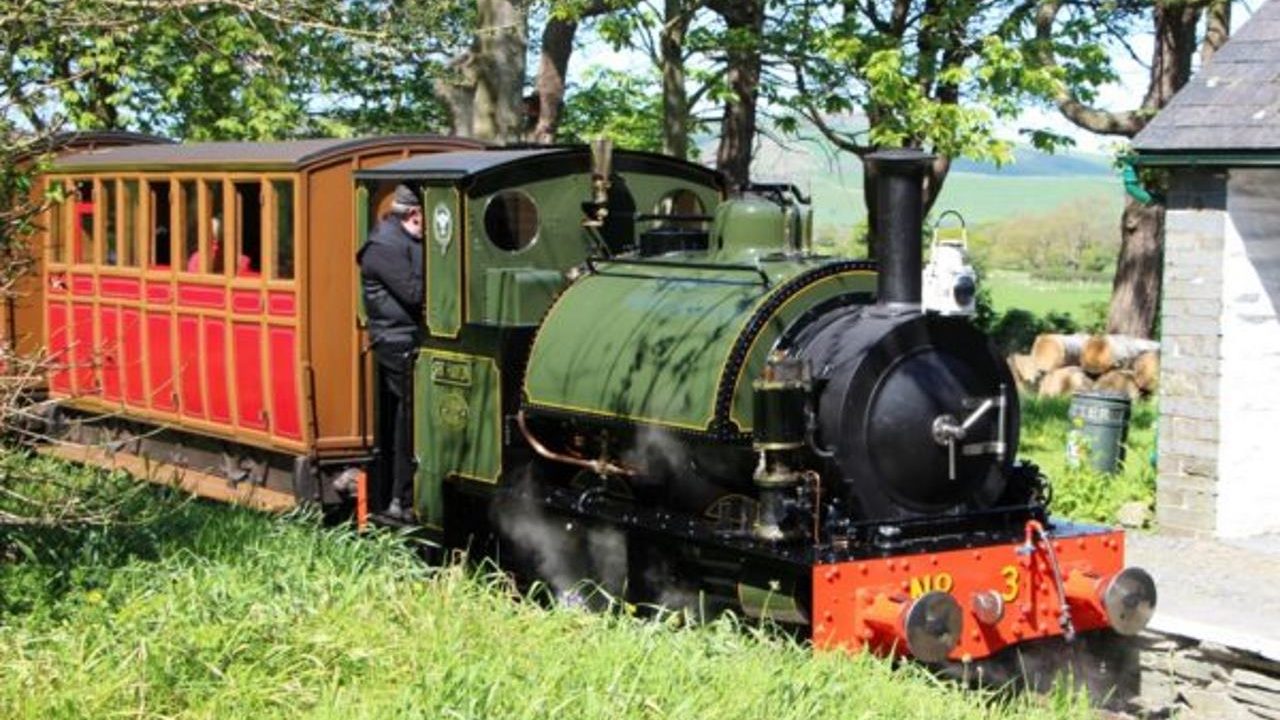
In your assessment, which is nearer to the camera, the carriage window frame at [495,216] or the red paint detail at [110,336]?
the carriage window frame at [495,216]

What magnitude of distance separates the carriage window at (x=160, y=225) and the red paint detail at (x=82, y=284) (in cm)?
115

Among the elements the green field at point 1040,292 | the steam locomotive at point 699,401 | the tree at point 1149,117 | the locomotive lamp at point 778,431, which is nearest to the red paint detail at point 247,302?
the steam locomotive at point 699,401

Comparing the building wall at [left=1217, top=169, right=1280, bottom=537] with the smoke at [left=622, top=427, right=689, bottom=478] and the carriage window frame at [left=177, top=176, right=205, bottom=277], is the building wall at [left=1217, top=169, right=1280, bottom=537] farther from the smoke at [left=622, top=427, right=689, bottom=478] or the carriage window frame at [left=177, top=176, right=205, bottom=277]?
the carriage window frame at [left=177, top=176, right=205, bottom=277]

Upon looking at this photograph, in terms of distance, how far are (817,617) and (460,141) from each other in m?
Result: 4.91

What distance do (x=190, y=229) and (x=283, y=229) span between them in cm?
131

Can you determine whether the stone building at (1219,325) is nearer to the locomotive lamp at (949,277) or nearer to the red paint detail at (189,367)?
the locomotive lamp at (949,277)

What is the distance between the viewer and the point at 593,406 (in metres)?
8.33

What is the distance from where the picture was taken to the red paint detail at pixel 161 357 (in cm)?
1205

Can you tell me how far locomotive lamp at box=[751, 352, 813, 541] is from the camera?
7.34 metres

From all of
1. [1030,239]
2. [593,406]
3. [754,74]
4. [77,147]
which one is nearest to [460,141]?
[593,406]

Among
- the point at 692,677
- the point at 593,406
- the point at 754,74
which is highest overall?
the point at 754,74

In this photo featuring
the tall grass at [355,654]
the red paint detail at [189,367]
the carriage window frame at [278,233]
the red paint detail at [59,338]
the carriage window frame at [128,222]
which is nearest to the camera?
the tall grass at [355,654]

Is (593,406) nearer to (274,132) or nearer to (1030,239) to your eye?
(274,132)

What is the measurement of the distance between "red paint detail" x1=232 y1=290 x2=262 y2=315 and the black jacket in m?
1.39
